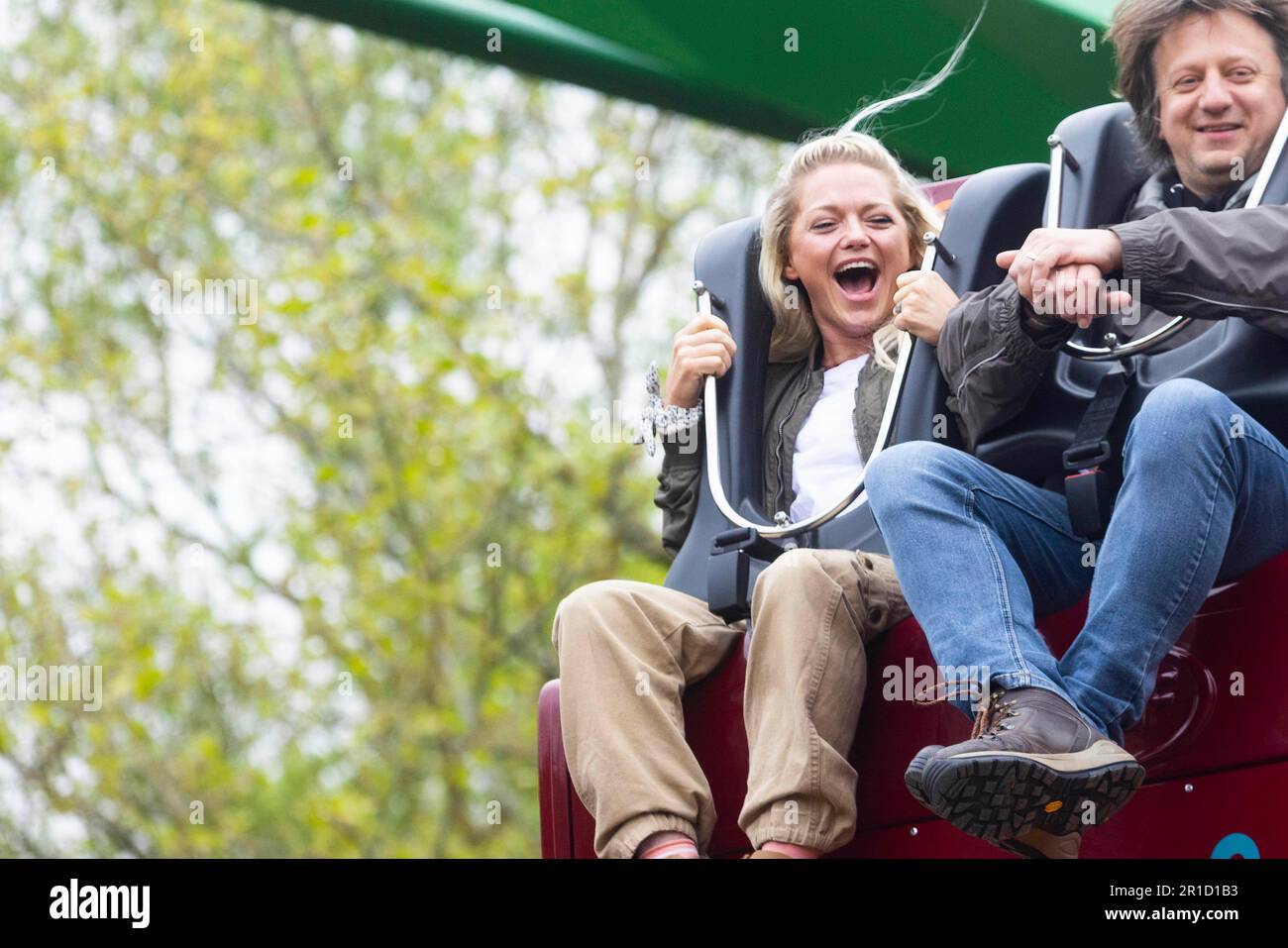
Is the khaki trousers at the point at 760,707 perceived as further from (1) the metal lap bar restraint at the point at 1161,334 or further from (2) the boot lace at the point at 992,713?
(1) the metal lap bar restraint at the point at 1161,334

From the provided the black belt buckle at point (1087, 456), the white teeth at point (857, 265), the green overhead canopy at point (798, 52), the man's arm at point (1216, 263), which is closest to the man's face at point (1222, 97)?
the man's arm at point (1216, 263)

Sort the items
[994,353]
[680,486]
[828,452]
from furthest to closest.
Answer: [680,486], [828,452], [994,353]

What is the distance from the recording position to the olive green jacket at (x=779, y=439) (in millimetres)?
2764

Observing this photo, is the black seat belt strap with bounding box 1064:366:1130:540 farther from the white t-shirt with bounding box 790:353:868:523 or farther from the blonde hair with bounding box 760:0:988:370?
the blonde hair with bounding box 760:0:988:370

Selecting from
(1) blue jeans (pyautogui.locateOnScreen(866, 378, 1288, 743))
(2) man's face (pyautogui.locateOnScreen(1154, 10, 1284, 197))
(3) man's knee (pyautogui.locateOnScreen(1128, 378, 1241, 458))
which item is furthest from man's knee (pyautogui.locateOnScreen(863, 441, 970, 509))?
(2) man's face (pyautogui.locateOnScreen(1154, 10, 1284, 197))

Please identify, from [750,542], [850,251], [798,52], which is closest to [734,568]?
Answer: [750,542]

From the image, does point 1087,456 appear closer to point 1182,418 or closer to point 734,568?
point 1182,418

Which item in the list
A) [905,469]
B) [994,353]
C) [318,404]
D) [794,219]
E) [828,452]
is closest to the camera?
[905,469]

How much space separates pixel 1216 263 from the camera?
2127mm

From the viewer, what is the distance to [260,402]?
8438 mm

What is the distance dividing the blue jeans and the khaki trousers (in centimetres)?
21

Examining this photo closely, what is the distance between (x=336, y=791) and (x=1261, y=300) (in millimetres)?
6959

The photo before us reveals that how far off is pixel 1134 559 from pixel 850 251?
0.96m
